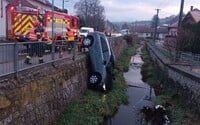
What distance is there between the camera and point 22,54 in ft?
29.5

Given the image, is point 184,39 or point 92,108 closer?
point 92,108

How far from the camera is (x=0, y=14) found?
29531 millimetres

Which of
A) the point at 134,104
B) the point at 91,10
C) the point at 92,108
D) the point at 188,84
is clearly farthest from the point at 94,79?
the point at 91,10

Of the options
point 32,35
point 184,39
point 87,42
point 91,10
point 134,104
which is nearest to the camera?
point 87,42

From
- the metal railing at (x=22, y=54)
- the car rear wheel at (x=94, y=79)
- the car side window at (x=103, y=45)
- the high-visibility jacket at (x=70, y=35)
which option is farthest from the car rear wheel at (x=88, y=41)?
the high-visibility jacket at (x=70, y=35)

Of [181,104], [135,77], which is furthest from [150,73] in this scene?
[181,104]

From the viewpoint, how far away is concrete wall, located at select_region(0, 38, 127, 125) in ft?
24.4

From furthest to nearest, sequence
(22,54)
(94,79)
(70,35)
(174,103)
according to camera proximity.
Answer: (70,35), (94,79), (174,103), (22,54)

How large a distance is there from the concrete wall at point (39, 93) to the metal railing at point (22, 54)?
0.19m

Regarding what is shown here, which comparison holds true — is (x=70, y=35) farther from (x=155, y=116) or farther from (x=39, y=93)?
(x=39, y=93)

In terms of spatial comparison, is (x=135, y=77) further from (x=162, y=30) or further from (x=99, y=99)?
(x=162, y=30)

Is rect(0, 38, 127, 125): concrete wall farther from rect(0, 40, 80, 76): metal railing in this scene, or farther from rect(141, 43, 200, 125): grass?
rect(141, 43, 200, 125): grass

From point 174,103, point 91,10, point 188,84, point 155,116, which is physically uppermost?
point 91,10

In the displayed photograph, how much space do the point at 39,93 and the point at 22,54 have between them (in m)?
1.14
